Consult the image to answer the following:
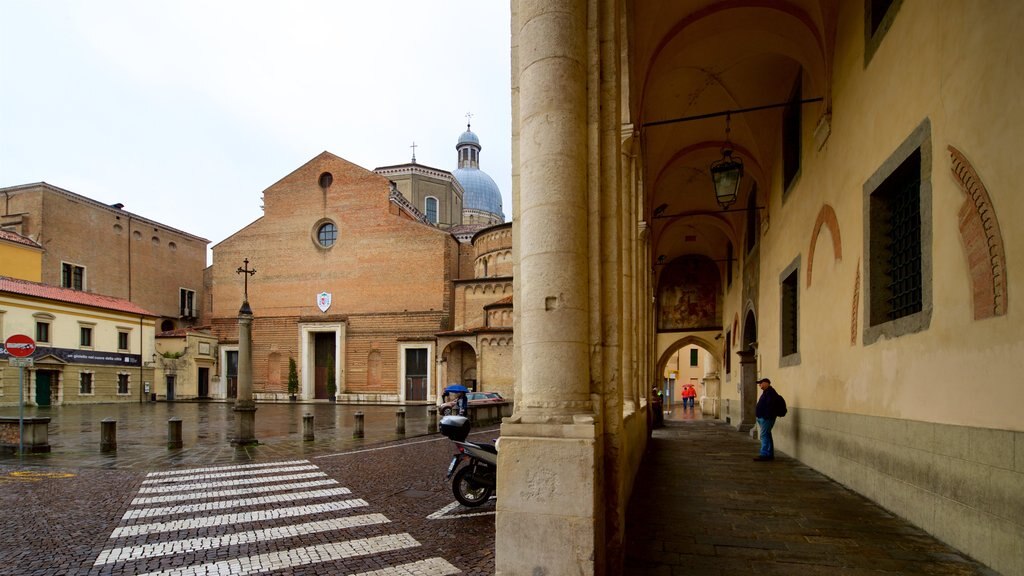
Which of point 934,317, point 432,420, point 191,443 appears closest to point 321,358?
point 432,420

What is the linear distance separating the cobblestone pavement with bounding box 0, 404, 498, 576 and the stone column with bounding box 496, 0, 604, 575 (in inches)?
35.8

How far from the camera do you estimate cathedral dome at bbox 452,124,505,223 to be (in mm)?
62156

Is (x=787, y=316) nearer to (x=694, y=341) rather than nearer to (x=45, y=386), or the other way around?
(x=694, y=341)

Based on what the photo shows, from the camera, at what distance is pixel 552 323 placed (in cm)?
391

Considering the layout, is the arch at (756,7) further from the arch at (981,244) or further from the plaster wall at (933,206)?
the arch at (981,244)

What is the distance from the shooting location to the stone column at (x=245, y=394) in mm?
12008


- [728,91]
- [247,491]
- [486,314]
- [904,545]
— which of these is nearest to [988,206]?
[904,545]

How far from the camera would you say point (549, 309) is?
12.9 ft

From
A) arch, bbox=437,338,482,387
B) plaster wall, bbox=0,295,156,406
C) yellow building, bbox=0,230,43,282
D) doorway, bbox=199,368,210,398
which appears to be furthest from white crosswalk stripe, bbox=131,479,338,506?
doorway, bbox=199,368,210,398

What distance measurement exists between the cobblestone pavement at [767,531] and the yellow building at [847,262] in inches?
10.8

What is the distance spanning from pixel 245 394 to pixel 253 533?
7675mm

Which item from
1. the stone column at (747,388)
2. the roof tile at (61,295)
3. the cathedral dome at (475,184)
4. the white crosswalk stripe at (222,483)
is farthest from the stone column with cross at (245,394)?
the cathedral dome at (475,184)

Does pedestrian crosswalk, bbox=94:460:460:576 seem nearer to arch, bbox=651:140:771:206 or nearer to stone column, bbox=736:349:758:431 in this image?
arch, bbox=651:140:771:206

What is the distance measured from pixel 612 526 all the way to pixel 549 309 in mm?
1521
